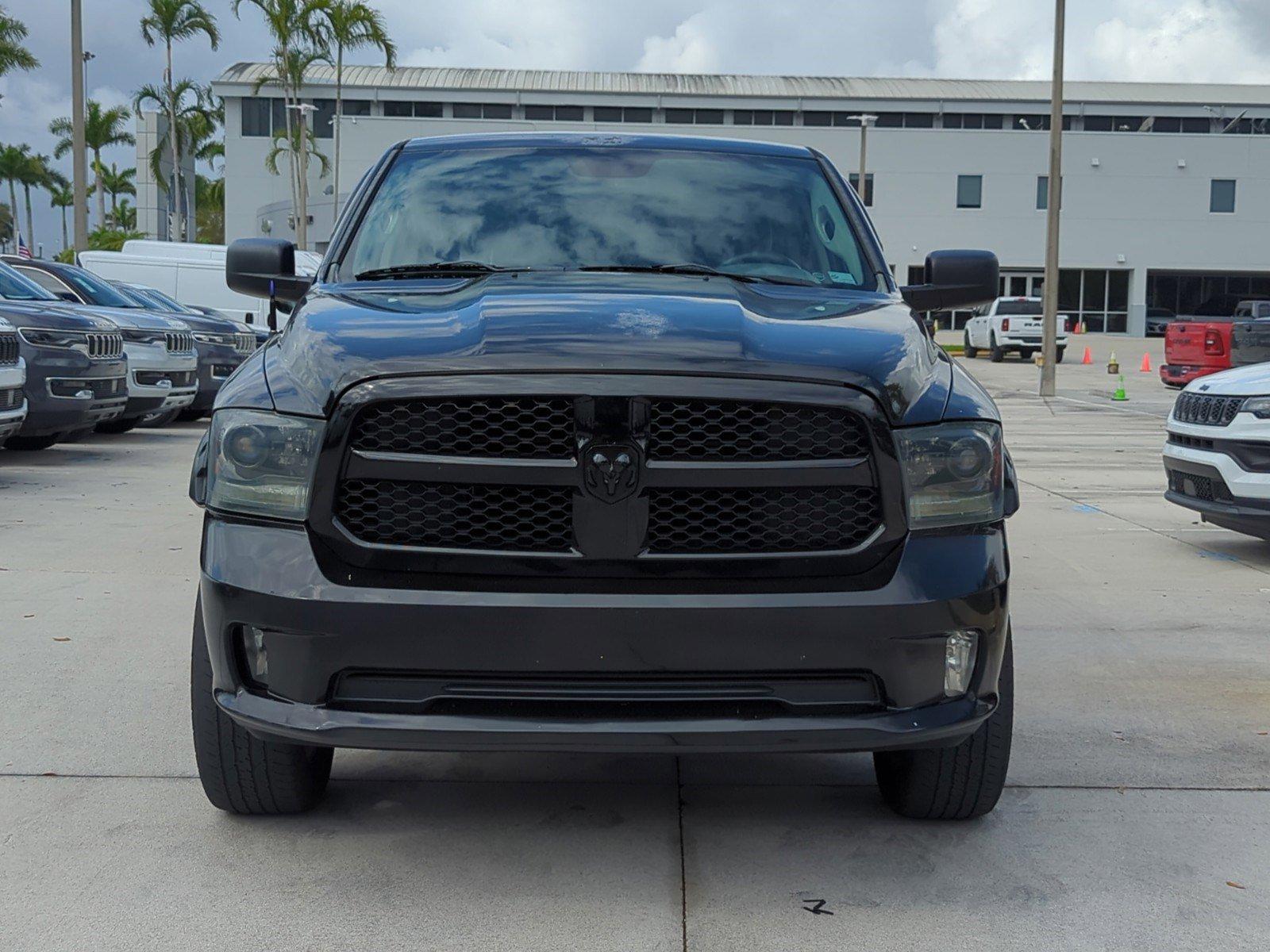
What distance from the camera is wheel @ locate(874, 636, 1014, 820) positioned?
12.2 feet

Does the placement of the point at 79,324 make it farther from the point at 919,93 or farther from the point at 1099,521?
the point at 919,93

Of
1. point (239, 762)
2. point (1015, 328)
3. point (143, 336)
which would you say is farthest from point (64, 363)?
point (1015, 328)

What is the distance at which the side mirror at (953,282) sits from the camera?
4.81 meters

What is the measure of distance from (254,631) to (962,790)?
1764mm

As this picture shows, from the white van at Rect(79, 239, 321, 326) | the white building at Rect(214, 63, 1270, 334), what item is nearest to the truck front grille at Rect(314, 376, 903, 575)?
the white van at Rect(79, 239, 321, 326)

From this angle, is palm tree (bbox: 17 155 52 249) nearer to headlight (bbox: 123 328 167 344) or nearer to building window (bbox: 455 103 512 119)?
building window (bbox: 455 103 512 119)

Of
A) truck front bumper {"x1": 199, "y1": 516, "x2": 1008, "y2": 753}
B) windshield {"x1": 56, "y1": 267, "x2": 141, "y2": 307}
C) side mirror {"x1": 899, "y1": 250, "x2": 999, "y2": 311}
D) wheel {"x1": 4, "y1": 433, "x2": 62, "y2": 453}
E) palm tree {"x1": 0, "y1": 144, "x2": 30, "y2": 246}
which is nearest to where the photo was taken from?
truck front bumper {"x1": 199, "y1": 516, "x2": 1008, "y2": 753}

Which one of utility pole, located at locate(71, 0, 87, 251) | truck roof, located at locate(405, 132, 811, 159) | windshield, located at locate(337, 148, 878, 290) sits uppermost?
utility pole, located at locate(71, 0, 87, 251)

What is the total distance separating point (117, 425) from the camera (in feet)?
53.4

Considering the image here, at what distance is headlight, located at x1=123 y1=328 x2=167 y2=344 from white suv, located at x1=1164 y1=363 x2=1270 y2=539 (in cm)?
1007

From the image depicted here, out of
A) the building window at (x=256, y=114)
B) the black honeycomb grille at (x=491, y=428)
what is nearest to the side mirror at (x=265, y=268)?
the black honeycomb grille at (x=491, y=428)

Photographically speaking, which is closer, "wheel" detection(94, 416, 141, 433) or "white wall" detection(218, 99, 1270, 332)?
"wheel" detection(94, 416, 141, 433)

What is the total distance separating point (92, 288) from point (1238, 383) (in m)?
12.0

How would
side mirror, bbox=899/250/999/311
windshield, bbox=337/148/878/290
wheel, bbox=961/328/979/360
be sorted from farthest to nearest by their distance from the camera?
wheel, bbox=961/328/979/360 → side mirror, bbox=899/250/999/311 → windshield, bbox=337/148/878/290
